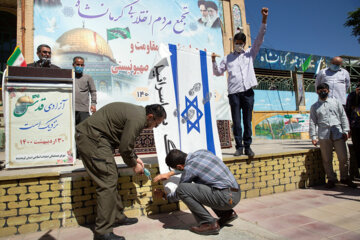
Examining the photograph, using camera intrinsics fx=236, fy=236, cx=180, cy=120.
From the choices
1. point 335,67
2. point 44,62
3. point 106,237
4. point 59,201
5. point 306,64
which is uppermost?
point 306,64

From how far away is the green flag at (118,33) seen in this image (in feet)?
25.5

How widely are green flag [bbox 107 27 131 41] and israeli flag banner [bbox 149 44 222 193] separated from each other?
18.2ft

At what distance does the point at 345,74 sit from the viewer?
13.4ft

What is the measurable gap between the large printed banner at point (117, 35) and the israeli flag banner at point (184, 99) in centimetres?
429

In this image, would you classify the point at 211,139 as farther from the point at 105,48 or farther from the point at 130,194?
the point at 105,48

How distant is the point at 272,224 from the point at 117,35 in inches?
289

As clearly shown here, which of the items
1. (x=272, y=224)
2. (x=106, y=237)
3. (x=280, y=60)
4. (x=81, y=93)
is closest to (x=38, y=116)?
(x=81, y=93)

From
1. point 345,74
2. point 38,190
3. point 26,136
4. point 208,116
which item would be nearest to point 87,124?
point 38,190

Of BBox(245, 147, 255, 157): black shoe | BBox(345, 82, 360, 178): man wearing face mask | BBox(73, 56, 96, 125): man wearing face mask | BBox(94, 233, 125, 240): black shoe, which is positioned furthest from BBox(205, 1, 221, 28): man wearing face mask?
BBox(94, 233, 125, 240): black shoe

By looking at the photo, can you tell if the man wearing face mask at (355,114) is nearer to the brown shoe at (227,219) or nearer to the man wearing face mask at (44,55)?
the brown shoe at (227,219)

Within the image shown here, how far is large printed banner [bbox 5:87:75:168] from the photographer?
107 inches

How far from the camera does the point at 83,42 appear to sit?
739cm

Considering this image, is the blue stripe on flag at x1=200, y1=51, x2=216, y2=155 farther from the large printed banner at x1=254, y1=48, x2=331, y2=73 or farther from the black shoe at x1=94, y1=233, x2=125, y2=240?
the large printed banner at x1=254, y1=48, x2=331, y2=73

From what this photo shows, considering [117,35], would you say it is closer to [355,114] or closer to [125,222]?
[125,222]
